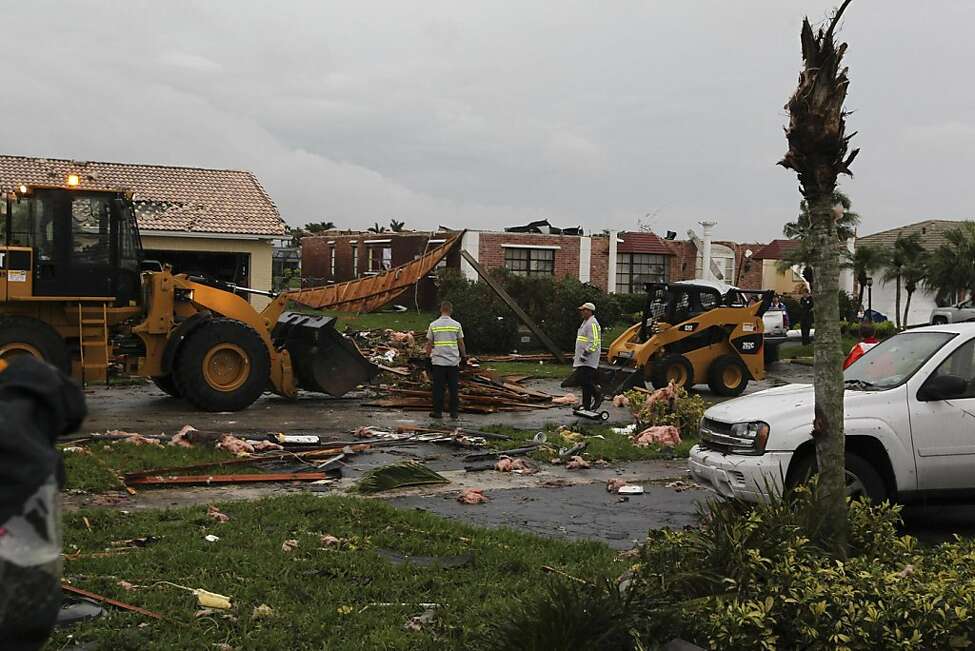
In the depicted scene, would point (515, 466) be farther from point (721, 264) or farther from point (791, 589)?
point (721, 264)

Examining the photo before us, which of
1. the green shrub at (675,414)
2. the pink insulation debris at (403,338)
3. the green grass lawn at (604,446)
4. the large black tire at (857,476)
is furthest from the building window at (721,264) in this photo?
the large black tire at (857,476)

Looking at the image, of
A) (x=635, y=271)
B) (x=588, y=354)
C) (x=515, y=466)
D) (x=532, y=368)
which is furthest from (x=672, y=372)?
(x=635, y=271)

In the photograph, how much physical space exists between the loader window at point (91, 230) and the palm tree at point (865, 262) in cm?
3518

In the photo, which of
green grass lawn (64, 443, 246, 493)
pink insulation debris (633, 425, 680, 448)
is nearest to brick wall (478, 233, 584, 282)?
pink insulation debris (633, 425, 680, 448)

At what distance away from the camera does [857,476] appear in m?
7.78

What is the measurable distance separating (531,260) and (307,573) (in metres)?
35.4

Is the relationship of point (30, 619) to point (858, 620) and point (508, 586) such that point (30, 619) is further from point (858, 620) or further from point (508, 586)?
point (508, 586)

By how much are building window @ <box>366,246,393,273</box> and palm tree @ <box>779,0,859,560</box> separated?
40618mm

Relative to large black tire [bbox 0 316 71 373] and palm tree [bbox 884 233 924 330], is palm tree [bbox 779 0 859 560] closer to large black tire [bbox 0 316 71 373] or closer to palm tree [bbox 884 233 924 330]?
large black tire [bbox 0 316 71 373]

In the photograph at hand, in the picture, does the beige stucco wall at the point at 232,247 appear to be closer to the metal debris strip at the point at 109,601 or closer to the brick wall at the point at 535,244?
the brick wall at the point at 535,244

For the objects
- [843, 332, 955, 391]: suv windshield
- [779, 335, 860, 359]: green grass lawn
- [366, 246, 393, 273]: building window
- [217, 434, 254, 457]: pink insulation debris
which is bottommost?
[217, 434, 254, 457]: pink insulation debris

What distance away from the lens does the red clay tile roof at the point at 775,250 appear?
49.4m

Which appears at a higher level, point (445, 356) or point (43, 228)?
point (43, 228)

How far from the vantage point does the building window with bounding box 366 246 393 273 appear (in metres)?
46.1
